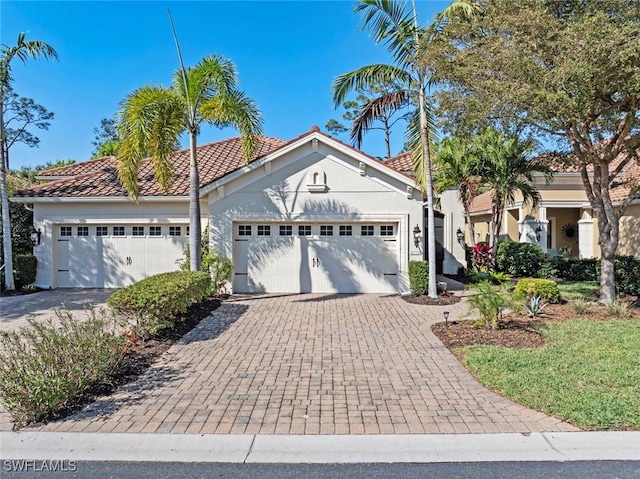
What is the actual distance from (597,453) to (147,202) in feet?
43.8

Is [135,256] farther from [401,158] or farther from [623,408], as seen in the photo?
[623,408]

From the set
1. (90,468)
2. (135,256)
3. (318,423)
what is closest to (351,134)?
(135,256)

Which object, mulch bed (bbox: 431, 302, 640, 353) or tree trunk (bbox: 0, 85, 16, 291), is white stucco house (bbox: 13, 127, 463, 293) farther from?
mulch bed (bbox: 431, 302, 640, 353)

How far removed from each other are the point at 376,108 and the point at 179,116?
18.7 ft

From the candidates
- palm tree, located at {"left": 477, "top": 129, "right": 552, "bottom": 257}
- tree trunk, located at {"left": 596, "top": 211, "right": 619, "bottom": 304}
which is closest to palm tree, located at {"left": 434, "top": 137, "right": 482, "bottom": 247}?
palm tree, located at {"left": 477, "top": 129, "right": 552, "bottom": 257}

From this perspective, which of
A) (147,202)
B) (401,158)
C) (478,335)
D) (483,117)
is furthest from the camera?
(401,158)

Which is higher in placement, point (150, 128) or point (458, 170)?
point (150, 128)

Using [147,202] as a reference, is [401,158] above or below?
above

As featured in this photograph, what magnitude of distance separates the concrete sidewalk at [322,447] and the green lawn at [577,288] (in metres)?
8.51

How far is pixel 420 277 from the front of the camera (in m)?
11.7

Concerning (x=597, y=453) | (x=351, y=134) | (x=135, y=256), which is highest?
(x=351, y=134)

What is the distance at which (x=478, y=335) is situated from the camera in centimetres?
727

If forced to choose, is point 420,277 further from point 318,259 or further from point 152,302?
point 152,302

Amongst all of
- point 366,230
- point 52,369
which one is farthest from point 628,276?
point 52,369
